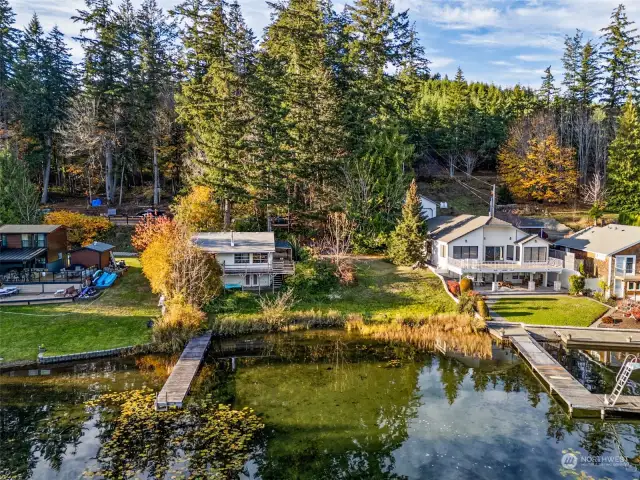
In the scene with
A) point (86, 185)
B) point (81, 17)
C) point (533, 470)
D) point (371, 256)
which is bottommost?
point (533, 470)

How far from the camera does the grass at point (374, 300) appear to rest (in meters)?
31.0

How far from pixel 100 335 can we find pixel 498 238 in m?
29.7

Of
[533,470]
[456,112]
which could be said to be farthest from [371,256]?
[456,112]

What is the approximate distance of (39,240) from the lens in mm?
36625

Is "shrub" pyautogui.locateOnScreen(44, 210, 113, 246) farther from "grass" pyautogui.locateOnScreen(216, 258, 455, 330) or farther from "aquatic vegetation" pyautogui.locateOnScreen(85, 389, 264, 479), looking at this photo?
"aquatic vegetation" pyautogui.locateOnScreen(85, 389, 264, 479)

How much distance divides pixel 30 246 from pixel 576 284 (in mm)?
41769

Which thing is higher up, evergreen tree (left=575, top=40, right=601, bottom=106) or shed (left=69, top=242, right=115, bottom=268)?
evergreen tree (left=575, top=40, right=601, bottom=106)

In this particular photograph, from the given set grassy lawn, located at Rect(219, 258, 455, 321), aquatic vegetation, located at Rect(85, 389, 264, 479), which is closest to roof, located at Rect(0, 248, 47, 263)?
grassy lawn, located at Rect(219, 258, 455, 321)

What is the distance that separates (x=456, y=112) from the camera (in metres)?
64.4

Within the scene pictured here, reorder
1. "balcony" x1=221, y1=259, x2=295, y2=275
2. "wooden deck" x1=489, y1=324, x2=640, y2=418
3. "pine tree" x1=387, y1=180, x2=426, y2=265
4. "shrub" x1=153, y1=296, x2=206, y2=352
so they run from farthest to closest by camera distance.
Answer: "pine tree" x1=387, y1=180, x2=426, y2=265
"balcony" x1=221, y1=259, x2=295, y2=275
"shrub" x1=153, y1=296, x2=206, y2=352
"wooden deck" x1=489, y1=324, x2=640, y2=418

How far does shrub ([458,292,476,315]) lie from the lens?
101ft

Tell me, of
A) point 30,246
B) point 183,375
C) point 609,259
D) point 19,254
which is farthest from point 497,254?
point 19,254

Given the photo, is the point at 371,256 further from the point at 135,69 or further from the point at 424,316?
the point at 135,69

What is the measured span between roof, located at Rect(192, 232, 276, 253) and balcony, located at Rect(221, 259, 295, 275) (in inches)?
43.5
